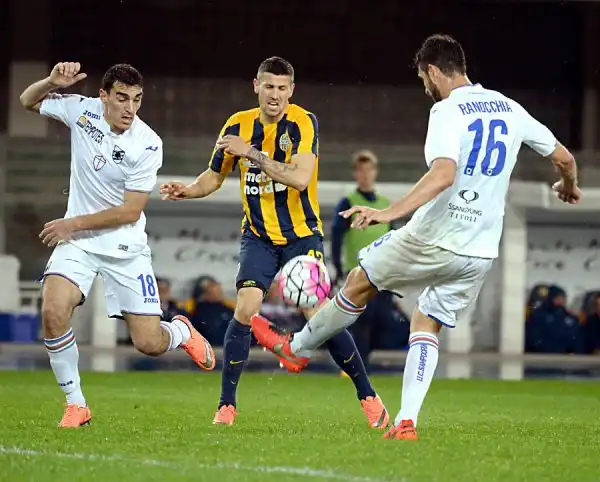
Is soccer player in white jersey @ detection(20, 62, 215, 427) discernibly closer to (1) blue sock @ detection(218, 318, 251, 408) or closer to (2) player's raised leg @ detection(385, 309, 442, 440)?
(1) blue sock @ detection(218, 318, 251, 408)

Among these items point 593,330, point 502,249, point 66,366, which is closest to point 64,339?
point 66,366

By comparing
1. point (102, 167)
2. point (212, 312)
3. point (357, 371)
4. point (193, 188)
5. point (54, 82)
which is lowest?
point (212, 312)

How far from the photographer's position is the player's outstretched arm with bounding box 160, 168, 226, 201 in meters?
8.77

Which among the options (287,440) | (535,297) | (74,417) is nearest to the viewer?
(287,440)

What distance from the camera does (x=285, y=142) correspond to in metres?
8.88

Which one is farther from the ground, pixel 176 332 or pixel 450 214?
pixel 450 214

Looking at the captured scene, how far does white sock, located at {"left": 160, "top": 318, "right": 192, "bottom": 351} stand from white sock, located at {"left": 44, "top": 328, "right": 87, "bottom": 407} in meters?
0.98

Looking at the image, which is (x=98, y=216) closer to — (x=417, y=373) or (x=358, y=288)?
(x=358, y=288)

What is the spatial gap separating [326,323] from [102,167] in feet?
5.45

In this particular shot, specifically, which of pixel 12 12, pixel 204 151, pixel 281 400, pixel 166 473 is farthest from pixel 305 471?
pixel 12 12

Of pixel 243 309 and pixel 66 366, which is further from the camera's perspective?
pixel 243 309

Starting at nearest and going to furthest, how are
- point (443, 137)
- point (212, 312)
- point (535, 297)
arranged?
point (443, 137) < point (212, 312) < point (535, 297)

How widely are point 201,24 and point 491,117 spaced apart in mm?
21131

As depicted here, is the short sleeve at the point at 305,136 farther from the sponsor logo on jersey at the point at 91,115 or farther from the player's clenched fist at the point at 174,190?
the sponsor logo on jersey at the point at 91,115
